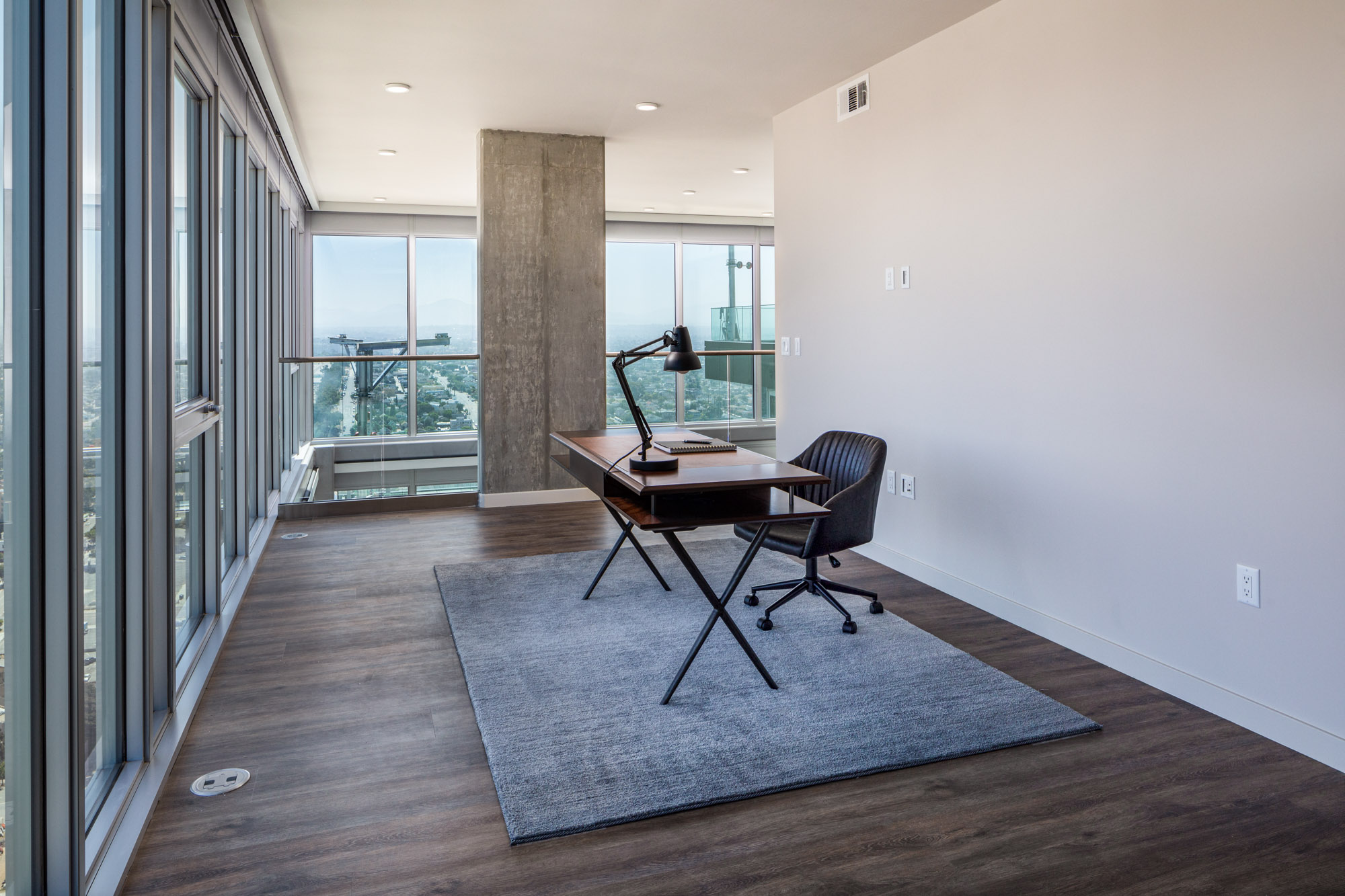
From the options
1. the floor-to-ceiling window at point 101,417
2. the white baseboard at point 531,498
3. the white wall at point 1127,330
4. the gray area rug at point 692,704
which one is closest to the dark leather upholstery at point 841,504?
the gray area rug at point 692,704

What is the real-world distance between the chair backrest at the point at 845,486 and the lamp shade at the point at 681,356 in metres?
0.74

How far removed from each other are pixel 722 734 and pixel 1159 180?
229cm

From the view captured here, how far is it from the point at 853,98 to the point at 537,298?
8.46ft

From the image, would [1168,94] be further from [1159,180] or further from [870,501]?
[870,501]

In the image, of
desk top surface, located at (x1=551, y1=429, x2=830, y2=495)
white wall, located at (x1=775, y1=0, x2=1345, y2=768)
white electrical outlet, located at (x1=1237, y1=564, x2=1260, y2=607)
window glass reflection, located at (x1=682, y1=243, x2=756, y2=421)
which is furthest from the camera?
window glass reflection, located at (x1=682, y1=243, x2=756, y2=421)

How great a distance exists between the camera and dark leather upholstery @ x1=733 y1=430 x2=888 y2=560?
345 centimetres

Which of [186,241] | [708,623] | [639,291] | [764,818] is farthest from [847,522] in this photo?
[639,291]

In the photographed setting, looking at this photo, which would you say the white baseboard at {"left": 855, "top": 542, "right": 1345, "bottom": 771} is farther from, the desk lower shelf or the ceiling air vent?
the ceiling air vent

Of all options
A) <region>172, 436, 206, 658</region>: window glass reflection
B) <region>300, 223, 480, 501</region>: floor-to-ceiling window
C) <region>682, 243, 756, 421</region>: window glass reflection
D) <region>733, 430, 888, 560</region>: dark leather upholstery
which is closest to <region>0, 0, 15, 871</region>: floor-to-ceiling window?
<region>172, 436, 206, 658</region>: window glass reflection

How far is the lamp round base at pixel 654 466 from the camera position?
299cm

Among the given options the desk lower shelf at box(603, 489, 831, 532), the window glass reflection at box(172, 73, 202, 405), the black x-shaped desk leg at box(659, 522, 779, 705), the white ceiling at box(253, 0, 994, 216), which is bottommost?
the black x-shaped desk leg at box(659, 522, 779, 705)

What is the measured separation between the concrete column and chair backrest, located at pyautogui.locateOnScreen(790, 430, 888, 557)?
8.95 feet

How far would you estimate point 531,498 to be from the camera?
6422mm

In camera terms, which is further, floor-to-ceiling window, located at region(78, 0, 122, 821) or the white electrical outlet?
the white electrical outlet
